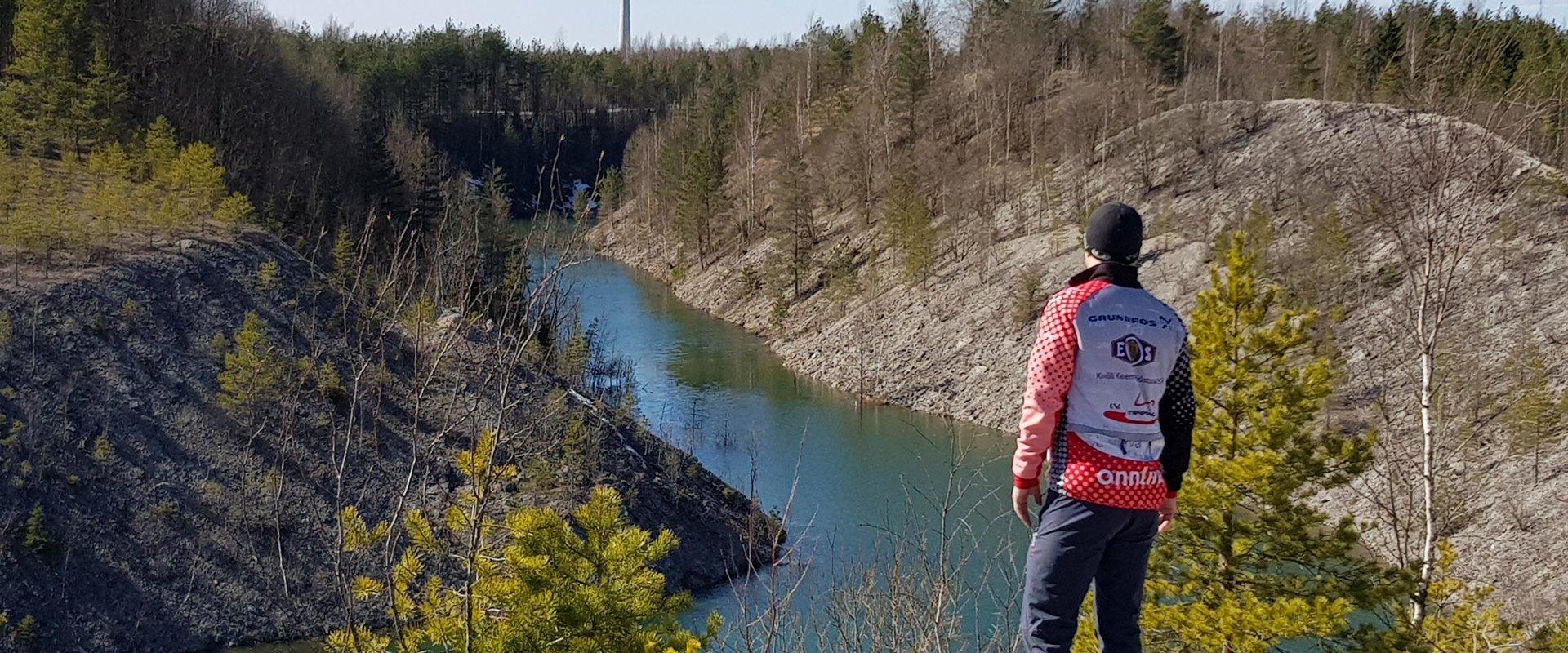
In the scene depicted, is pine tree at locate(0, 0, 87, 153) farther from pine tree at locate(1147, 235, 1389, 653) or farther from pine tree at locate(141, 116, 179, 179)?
pine tree at locate(1147, 235, 1389, 653)

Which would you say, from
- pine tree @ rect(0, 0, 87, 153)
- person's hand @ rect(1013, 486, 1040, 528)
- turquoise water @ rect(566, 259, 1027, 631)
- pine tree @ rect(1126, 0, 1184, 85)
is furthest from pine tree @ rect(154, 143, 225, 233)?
pine tree @ rect(1126, 0, 1184, 85)

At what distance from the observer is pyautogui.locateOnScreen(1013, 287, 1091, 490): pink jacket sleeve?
442 cm

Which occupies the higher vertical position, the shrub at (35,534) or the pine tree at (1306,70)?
the pine tree at (1306,70)

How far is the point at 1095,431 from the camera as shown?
4.50m

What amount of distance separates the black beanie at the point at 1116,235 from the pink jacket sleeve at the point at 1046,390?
8.7 inches

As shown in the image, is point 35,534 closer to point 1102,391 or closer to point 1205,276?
point 1102,391

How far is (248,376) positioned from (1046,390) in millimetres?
20912

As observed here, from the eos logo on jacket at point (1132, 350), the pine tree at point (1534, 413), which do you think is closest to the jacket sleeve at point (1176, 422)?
the eos logo on jacket at point (1132, 350)

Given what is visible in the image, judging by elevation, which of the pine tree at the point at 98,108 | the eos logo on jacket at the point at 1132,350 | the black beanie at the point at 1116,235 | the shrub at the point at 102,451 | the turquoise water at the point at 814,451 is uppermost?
the pine tree at the point at 98,108

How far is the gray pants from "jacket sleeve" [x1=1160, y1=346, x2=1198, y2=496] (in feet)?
0.67

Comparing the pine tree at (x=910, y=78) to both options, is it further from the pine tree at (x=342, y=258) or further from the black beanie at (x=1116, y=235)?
the black beanie at (x=1116, y=235)

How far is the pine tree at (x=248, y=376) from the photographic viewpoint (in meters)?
22.1

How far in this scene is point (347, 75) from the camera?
238ft

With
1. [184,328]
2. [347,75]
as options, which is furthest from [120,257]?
[347,75]
